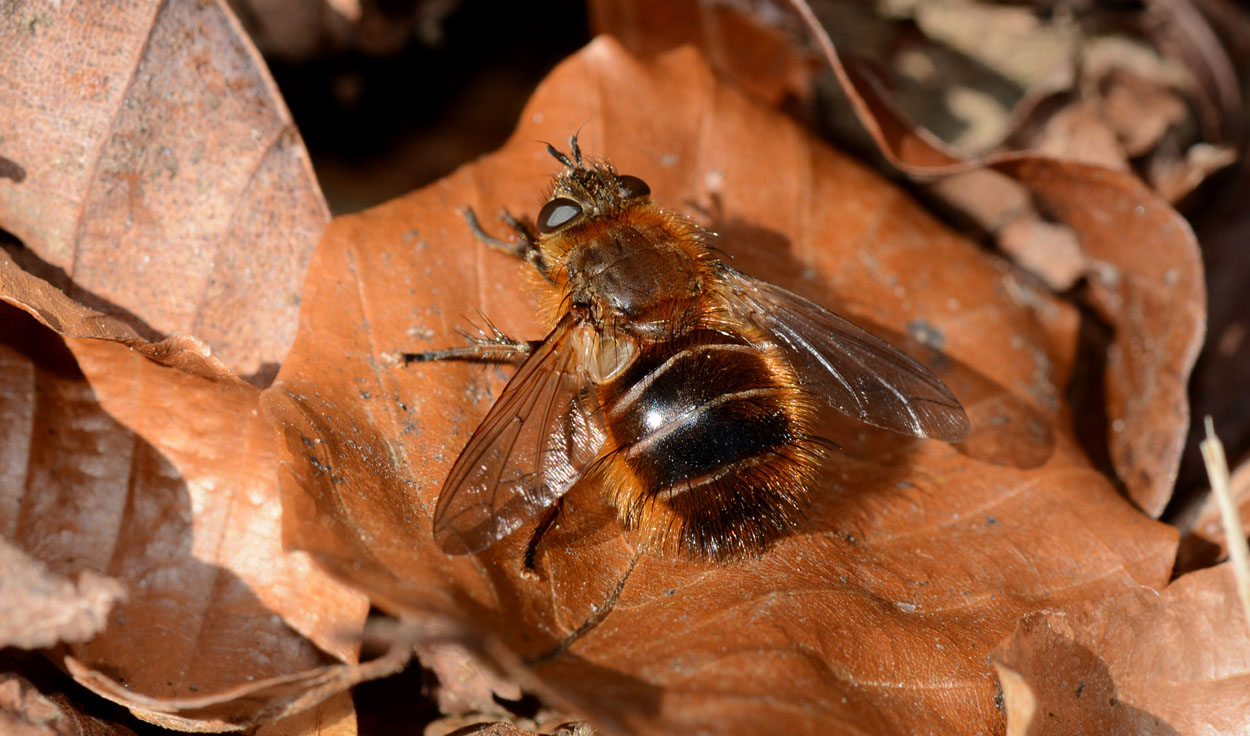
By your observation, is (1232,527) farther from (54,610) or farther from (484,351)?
(54,610)

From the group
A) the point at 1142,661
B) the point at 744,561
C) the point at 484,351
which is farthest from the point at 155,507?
the point at 1142,661

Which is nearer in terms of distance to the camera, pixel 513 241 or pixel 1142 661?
pixel 1142 661

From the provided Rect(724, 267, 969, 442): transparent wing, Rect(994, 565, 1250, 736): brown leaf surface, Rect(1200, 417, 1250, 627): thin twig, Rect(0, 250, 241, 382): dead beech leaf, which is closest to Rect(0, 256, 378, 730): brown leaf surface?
Rect(0, 250, 241, 382): dead beech leaf

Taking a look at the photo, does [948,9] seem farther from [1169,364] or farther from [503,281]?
[503,281]

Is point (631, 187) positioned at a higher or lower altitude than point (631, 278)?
higher

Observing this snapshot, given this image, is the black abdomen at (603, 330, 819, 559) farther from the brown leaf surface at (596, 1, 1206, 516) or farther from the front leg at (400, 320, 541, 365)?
the brown leaf surface at (596, 1, 1206, 516)

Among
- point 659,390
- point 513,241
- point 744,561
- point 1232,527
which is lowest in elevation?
point 1232,527
